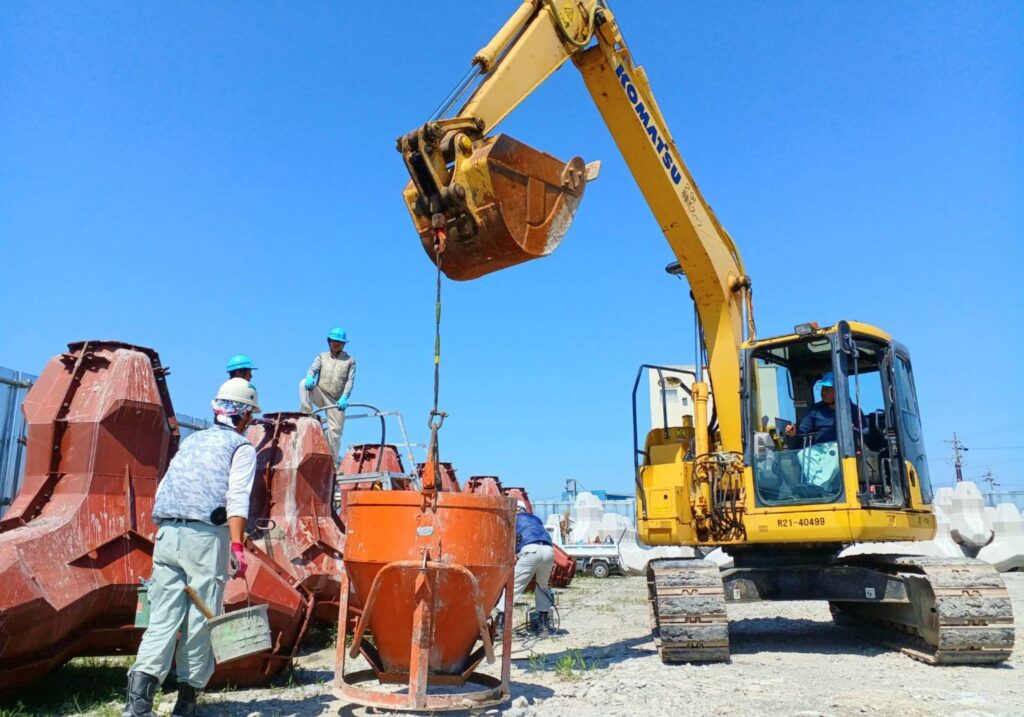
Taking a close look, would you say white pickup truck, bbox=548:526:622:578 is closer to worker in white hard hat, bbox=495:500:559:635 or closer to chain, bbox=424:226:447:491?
worker in white hard hat, bbox=495:500:559:635

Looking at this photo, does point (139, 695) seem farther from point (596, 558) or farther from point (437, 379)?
point (596, 558)

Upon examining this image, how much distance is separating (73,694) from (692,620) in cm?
468

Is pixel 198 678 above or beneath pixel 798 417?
beneath

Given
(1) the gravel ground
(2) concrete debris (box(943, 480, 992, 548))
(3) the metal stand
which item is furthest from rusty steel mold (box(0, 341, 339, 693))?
(2) concrete debris (box(943, 480, 992, 548))

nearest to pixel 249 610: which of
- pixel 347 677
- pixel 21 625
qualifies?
pixel 347 677

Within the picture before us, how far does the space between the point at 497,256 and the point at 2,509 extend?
6.71 meters

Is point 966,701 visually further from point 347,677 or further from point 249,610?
point 249,610

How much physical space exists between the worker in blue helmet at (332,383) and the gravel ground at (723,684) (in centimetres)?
281

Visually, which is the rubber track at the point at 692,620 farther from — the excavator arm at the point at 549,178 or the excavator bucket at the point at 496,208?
the excavator bucket at the point at 496,208

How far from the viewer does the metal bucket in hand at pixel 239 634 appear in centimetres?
456

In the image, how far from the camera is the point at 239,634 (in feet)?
→ 15.2

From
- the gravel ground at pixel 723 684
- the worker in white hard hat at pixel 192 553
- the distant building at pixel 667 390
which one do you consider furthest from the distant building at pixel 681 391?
the worker in white hard hat at pixel 192 553

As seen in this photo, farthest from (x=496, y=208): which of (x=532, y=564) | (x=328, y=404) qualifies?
(x=328, y=404)

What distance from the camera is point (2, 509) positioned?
8688 mm
